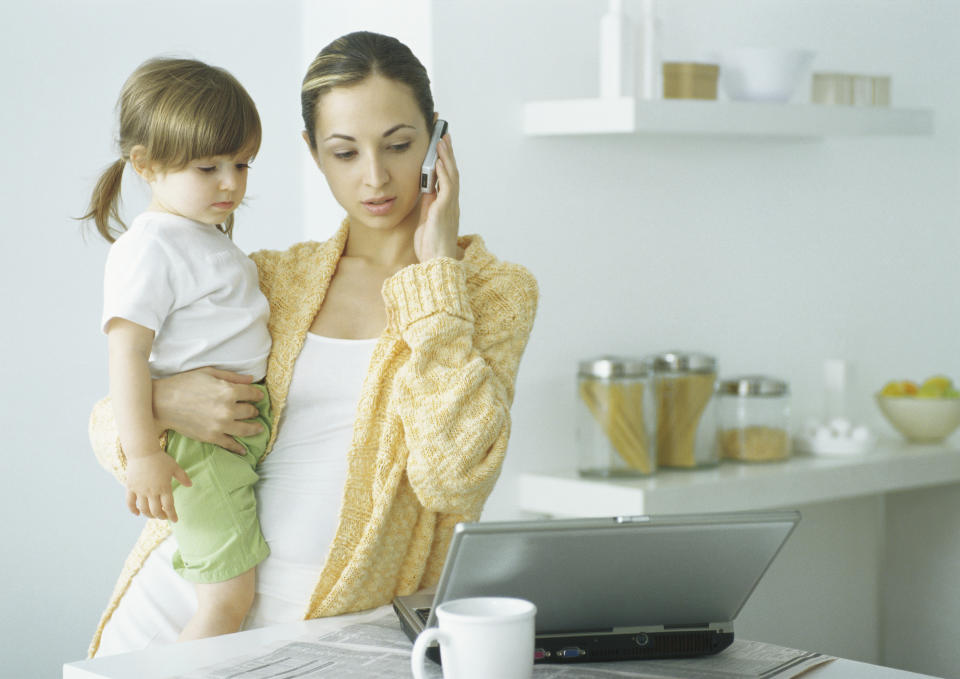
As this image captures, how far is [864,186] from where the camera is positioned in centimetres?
319

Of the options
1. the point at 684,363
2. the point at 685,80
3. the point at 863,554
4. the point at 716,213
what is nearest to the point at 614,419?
the point at 684,363

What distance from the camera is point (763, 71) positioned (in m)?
2.69

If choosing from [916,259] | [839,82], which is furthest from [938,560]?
[839,82]

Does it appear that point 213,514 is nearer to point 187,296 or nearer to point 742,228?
point 187,296

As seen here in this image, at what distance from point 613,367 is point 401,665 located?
1402 mm

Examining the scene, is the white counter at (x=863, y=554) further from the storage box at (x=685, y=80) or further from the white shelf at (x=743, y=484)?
the storage box at (x=685, y=80)

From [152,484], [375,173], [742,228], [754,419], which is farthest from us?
[742,228]

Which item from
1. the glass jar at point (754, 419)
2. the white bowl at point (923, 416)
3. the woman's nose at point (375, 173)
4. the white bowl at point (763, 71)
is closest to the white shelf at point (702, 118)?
the white bowl at point (763, 71)

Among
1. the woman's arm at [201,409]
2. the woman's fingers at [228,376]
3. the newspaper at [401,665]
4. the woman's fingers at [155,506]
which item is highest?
the woman's fingers at [228,376]

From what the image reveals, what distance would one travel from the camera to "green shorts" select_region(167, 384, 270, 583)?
1484 millimetres

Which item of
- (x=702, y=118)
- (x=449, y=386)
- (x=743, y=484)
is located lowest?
(x=743, y=484)

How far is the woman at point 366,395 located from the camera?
4.78 feet

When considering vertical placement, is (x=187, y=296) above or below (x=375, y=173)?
below

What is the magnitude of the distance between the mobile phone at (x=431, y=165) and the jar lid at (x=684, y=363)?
120 centimetres
